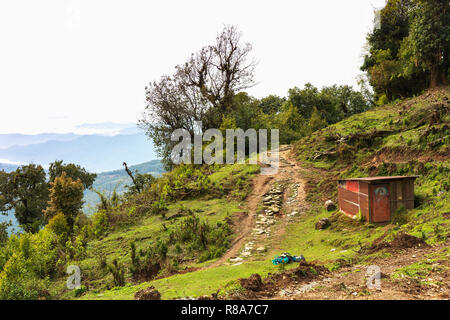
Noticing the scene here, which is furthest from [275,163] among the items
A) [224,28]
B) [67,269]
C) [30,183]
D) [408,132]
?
[30,183]

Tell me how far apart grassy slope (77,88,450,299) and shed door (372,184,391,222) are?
0.29 metres

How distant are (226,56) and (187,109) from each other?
7891 millimetres

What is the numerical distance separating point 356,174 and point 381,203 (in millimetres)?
4602

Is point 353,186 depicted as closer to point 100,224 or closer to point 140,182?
point 100,224

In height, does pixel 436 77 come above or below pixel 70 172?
above

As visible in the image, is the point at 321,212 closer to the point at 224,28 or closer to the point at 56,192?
the point at 56,192

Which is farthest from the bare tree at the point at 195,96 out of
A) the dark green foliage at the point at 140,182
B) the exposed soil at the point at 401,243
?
the exposed soil at the point at 401,243

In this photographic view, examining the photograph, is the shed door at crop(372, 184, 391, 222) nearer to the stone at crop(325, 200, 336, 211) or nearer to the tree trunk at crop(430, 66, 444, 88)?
the stone at crop(325, 200, 336, 211)

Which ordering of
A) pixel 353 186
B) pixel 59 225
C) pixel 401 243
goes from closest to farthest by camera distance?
pixel 401 243, pixel 353 186, pixel 59 225

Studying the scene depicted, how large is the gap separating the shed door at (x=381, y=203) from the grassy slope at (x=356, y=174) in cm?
29

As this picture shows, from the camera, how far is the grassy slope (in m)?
6.65

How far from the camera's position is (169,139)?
29406mm

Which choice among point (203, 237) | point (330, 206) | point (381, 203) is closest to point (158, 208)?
point (203, 237)

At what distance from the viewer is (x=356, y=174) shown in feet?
43.3
